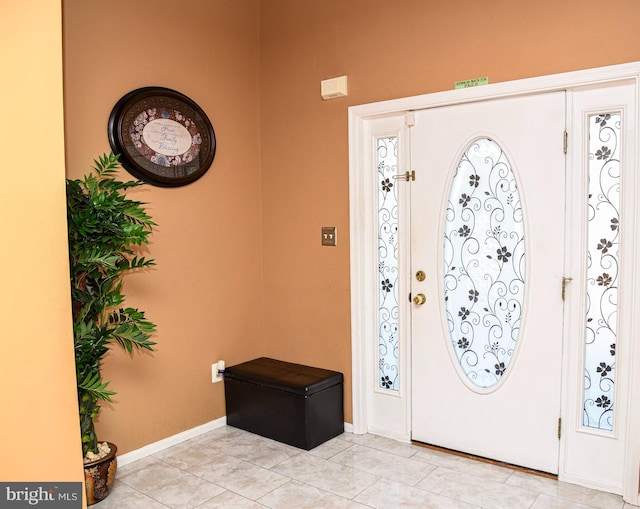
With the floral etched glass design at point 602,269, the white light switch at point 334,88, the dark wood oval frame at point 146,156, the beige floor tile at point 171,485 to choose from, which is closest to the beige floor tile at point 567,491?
the floral etched glass design at point 602,269

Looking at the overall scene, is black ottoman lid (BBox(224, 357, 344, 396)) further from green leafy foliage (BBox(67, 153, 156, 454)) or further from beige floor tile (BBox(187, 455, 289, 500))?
green leafy foliage (BBox(67, 153, 156, 454))

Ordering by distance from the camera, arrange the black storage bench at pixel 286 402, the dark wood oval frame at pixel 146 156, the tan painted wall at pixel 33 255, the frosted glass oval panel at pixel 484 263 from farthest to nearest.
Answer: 1. the black storage bench at pixel 286 402
2. the dark wood oval frame at pixel 146 156
3. the frosted glass oval panel at pixel 484 263
4. the tan painted wall at pixel 33 255

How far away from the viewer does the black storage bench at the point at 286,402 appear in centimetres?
Answer: 337

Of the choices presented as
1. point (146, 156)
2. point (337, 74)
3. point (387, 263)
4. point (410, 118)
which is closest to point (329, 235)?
point (387, 263)

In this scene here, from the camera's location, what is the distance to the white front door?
290 centimetres

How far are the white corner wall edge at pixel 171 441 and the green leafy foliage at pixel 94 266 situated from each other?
18.7 inches

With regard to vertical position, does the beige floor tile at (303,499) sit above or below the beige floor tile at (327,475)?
A: below

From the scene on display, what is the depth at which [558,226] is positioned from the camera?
9.36 feet

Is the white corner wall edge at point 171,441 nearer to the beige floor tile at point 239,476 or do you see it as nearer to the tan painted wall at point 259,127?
the tan painted wall at point 259,127

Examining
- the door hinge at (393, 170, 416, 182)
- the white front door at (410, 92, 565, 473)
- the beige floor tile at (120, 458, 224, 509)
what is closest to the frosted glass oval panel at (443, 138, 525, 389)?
the white front door at (410, 92, 565, 473)

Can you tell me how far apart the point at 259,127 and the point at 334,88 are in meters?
0.70

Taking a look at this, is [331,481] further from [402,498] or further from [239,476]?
[239,476]

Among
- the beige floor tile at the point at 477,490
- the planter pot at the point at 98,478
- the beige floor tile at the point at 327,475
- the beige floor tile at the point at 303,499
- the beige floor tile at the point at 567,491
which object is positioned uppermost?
the planter pot at the point at 98,478

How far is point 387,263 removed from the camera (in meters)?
3.50
